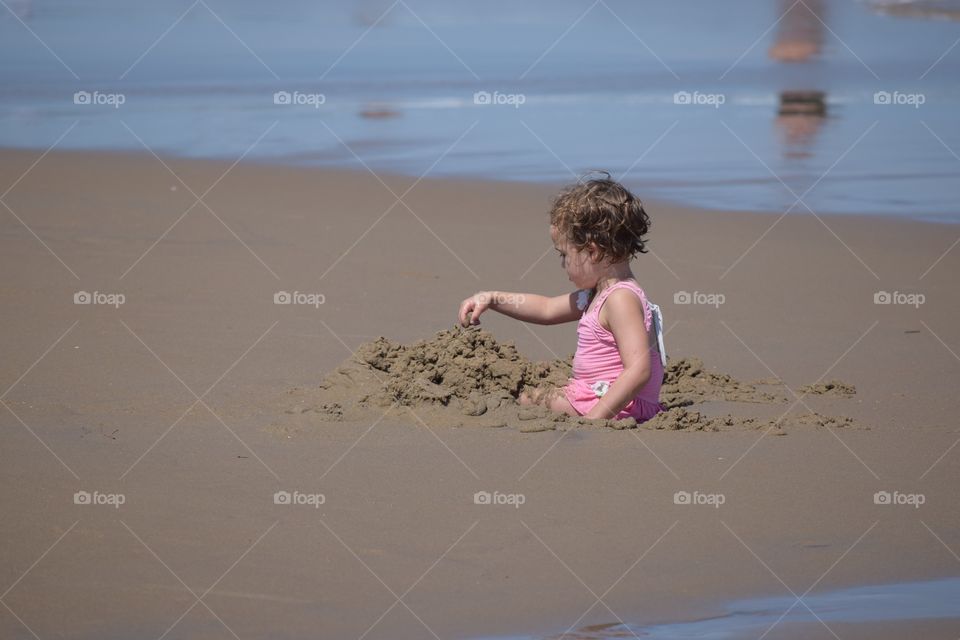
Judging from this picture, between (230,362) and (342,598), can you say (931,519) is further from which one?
(230,362)

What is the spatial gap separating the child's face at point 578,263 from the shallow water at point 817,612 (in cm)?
206

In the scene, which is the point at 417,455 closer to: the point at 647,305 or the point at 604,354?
the point at 604,354

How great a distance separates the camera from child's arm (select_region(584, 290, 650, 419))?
519 centimetres

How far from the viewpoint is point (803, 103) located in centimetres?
1461

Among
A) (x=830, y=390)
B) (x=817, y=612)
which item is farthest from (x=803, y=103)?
(x=817, y=612)

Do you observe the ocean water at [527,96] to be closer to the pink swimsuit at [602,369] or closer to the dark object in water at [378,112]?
the dark object in water at [378,112]

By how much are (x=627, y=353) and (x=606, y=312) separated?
0.23 m

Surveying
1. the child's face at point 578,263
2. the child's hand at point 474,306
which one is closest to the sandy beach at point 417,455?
the child's hand at point 474,306

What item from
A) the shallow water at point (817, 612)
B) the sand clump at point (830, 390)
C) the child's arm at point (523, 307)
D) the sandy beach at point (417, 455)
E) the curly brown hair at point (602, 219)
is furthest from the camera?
the sand clump at point (830, 390)

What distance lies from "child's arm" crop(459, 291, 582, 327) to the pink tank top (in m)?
0.20

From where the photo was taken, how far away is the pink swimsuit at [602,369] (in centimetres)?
534

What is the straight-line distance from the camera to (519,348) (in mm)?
6426

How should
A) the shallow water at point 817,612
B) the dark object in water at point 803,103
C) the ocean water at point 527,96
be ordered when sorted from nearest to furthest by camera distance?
the shallow water at point 817,612 < the ocean water at point 527,96 < the dark object in water at point 803,103

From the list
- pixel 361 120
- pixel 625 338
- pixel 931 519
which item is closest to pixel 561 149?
pixel 361 120
